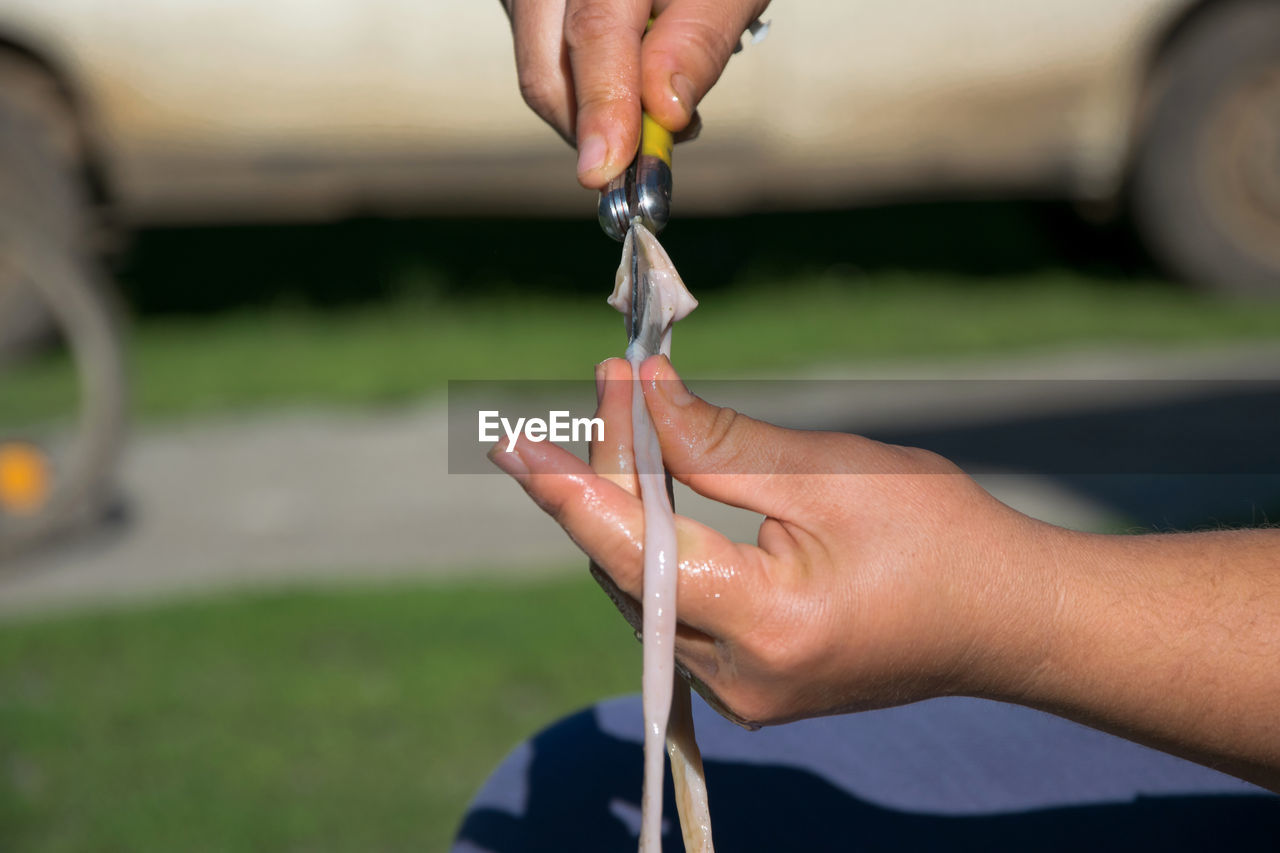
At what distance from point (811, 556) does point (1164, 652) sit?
0.28 meters

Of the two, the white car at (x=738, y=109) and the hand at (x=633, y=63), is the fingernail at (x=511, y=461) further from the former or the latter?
the white car at (x=738, y=109)

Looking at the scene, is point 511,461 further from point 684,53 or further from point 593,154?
point 684,53

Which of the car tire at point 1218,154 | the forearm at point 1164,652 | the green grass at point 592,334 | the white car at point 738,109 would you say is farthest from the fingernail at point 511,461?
the car tire at point 1218,154

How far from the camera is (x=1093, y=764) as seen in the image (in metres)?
1.39

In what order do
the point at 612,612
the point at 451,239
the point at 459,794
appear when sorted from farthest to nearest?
the point at 451,239 → the point at 612,612 → the point at 459,794

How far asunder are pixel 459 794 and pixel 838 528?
2.19 m

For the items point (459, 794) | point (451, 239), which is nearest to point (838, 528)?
point (459, 794)

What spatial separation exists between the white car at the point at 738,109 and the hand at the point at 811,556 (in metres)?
4.70

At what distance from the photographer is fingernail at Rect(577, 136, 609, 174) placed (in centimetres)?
121

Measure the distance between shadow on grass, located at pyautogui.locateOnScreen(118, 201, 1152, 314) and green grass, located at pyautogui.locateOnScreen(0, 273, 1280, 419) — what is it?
23 cm

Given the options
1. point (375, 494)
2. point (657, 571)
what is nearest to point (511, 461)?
point (657, 571)

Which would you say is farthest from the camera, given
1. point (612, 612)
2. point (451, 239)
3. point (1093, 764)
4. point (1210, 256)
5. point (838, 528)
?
point (451, 239)

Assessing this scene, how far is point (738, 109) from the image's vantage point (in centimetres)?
566

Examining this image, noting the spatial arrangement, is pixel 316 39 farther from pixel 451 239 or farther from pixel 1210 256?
pixel 1210 256
